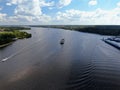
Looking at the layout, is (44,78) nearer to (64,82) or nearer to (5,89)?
(64,82)

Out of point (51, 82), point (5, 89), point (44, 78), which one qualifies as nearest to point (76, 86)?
point (51, 82)

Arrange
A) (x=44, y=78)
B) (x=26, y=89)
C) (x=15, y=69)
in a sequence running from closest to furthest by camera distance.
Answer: (x=26, y=89)
(x=44, y=78)
(x=15, y=69)

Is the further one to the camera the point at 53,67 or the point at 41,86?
the point at 53,67

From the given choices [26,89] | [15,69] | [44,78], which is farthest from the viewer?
[15,69]

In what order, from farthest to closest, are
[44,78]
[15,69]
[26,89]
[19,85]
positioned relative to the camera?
[15,69] → [44,78] → [19,85] → [26,89]

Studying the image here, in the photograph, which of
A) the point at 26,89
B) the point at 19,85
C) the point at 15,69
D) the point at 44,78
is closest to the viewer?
the point at 26,89

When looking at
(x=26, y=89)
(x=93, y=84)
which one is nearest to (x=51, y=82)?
(x=26, y=89)

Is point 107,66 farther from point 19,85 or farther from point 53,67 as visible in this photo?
point 19,85

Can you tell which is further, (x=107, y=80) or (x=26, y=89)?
(x=107, y=80)

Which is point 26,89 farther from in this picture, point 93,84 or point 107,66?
point 107,66

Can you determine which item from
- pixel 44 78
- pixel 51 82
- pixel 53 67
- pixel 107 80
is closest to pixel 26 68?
pixel 53 67
